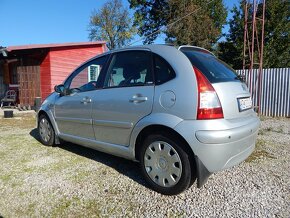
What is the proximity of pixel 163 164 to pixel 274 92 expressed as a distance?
8954mm

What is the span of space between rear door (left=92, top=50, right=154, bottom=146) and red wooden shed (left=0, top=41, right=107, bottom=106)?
361 inches

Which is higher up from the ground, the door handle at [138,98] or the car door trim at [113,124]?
the door handle at [138,98]

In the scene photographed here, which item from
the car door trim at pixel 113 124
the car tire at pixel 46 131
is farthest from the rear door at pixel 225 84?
the car tire at pixel 46 131

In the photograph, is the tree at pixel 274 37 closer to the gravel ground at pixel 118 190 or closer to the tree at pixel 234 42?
the tree at pixel 234 42

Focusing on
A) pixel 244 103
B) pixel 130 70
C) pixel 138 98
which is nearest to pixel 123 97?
pixel 138 98

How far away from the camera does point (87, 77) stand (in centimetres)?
456

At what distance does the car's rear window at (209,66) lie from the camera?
283 cm

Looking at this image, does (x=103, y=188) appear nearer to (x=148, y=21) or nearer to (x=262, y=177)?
(x=262, y=177)

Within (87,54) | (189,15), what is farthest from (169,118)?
(189,15)

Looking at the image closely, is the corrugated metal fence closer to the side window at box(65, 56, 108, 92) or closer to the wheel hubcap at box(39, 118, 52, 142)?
the side window at box(65, 56, 108, 92)

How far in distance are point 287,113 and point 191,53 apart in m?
8.55

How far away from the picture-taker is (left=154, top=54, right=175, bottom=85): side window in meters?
2.91

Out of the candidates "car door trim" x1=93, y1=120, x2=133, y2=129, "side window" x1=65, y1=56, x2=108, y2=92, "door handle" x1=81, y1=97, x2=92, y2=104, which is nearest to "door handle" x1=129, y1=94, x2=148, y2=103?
"car door trim" x1=93, y1=120, x2=133, y2=129

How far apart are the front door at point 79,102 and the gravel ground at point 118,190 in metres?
0.50
